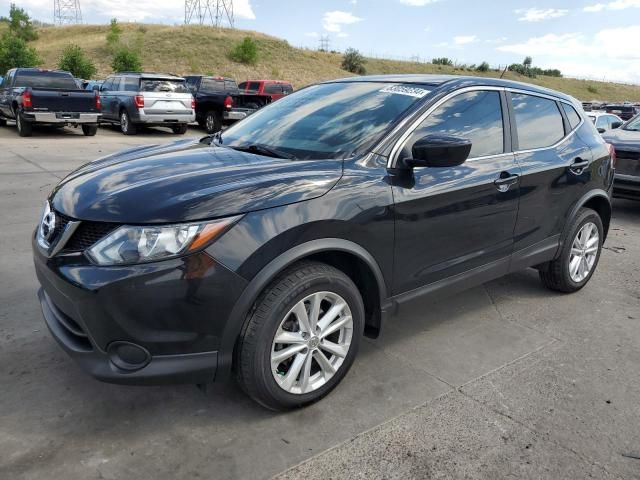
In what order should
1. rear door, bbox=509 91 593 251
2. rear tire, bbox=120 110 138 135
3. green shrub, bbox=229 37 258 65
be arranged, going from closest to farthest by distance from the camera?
1. rear door, bbox=509 91 593 251
2. rear tire, bbox=120 110 138 135
3. green shrub, bbox=229 37 258 65

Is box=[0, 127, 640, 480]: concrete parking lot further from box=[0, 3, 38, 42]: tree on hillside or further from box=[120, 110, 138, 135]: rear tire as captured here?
box=[0, 3, 38, 42]: tree on hillside

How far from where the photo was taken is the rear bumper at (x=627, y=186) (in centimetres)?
761

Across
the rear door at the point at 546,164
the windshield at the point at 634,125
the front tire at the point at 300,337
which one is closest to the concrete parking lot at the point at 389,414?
the front tire at the point at 300,337

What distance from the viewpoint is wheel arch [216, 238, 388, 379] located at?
2.46m

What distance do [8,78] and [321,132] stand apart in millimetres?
A: 14999

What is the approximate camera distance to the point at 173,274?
7.52 feet

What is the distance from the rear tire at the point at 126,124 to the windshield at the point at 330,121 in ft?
42.9

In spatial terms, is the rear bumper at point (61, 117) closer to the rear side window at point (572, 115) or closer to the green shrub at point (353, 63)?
the rear side window at point (572, 115)

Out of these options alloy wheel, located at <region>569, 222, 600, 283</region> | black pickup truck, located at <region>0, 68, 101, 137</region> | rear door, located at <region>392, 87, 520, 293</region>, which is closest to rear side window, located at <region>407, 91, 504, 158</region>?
rear door, located at <region>392, 87, 520, 293</region>

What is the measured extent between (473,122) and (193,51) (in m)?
51.1

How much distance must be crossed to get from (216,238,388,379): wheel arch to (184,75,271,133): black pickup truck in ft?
48.0

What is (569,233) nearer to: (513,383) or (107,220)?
(513,383)

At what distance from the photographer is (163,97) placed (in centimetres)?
1548

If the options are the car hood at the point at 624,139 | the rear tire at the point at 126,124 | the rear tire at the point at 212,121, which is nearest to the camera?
the car hood at the point at 624,139
